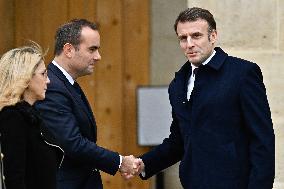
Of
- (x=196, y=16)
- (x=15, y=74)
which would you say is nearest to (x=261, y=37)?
(x=196, y=16)

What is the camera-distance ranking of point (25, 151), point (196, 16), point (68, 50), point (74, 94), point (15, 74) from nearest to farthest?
point (25, 151), point (15, 74), point (196, 16), point (74, 94), point (68, 50)

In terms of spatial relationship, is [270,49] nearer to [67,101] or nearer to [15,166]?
[67,101]

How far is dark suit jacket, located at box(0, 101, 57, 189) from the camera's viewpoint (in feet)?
12.8

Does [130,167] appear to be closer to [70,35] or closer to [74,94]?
[74,94]

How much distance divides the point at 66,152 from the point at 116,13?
191 centimetres

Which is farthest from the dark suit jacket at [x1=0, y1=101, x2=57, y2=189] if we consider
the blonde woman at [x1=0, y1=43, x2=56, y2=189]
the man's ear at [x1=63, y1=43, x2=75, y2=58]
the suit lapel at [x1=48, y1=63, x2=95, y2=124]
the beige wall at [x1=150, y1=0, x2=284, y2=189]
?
the beige wall at [x1=150, y1=0, x2=284, y2=189]

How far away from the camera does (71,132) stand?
475 centimetres

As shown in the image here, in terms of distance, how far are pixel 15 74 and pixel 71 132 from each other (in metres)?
0.73

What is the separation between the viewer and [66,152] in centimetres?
478

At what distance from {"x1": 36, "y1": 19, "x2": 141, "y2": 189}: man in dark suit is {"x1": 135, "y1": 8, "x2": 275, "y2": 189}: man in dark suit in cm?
49

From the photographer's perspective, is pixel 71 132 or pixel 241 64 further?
pixel 71 132

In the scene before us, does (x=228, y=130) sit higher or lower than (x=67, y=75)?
lower

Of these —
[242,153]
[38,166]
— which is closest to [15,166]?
[38,166]

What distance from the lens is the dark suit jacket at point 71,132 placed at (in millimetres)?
4746
